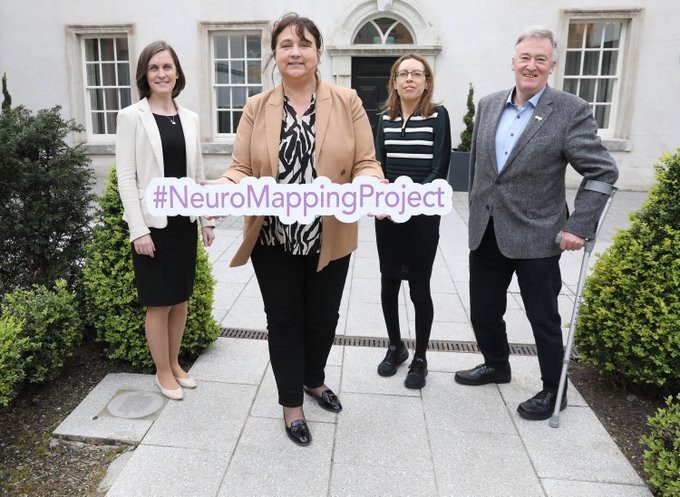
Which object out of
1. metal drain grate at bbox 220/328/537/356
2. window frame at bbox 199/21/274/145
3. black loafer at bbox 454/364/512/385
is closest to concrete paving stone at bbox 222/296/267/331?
metal drain grate at bbox 220/328/537/356

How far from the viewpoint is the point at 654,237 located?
287cm

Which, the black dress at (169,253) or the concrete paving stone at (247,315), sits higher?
the black dress at (169,253)

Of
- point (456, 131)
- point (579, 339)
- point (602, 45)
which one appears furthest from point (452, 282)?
point (602, 45)

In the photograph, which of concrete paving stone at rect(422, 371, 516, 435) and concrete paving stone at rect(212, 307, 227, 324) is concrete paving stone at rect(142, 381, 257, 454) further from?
concrete paving stone at rect(212, 307, 227, 324)

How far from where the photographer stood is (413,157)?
9.93ft

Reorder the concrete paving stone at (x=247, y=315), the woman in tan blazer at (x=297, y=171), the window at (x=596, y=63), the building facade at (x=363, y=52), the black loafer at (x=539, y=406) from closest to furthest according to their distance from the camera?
the woman in tan blazer at (x=297, y=171)
the black loafer at (x=539, y=406)
the concrete paving stone at (x=247, y=315)
the building facade at (x=363, y=52)
the window at (x=596, y=63)

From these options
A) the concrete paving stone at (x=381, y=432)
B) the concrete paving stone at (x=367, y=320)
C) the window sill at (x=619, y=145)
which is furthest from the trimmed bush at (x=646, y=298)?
the window sill at (x=619, y=145)

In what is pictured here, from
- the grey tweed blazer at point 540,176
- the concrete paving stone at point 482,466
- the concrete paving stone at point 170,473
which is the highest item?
the grey tweed blazer at point 540,176

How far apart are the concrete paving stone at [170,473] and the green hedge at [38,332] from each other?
28.0 inches

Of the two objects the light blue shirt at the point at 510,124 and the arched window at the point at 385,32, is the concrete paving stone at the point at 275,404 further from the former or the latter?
the arched window at the point at 385,32

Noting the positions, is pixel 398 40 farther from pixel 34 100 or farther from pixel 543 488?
pixel 543 488

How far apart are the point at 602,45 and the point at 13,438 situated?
11.2 meters

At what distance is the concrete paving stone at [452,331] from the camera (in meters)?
3.97

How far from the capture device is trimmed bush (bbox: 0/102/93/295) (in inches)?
128
